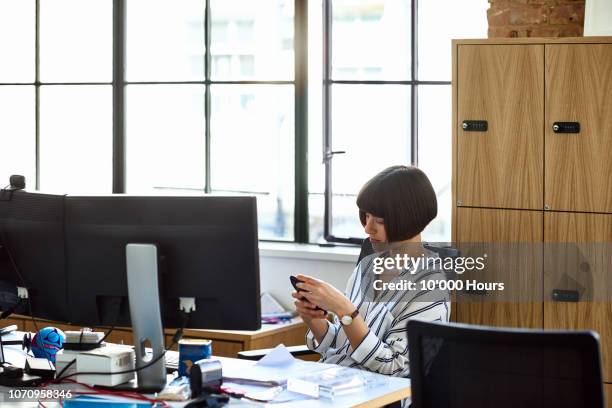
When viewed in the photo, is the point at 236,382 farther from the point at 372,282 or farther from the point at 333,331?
the point at 372,282

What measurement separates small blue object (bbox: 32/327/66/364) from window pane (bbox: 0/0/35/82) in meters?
2.88

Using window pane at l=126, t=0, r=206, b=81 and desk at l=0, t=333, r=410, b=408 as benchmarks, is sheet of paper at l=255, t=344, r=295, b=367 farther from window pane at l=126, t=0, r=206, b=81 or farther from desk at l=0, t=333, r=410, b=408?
window pane at l=126, t=0, r=206, b=81

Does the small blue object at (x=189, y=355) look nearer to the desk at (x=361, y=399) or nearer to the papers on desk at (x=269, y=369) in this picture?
the papers on desk at (x=269, y=369)

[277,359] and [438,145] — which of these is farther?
Answer: [438,145]

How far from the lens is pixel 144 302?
253 cm

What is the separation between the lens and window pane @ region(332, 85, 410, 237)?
4.49m

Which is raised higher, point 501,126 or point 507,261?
point 501,126

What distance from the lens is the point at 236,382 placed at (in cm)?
264

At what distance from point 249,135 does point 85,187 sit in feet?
3.51

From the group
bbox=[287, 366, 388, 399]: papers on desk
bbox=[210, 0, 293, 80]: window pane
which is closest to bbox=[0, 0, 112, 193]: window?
bbox=[210, 0, 293, 80]: window pane

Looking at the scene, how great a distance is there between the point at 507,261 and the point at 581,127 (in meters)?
0.59
